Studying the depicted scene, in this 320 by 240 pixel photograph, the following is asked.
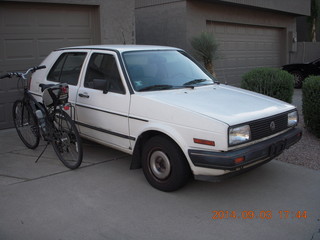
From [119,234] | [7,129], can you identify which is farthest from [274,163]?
[7,129]

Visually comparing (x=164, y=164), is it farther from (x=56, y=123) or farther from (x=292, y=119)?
(x=56, y=123)

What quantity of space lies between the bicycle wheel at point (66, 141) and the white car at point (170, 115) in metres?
0.30

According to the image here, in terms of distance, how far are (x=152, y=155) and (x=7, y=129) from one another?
4456mm

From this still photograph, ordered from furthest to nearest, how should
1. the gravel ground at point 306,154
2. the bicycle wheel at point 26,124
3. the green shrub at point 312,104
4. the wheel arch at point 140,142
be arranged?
the green shrub at point 312,104
the bicycle wheel at point 26,124
the gravel ground at point 306,154
the wheel arch at point 140,142

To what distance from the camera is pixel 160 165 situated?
4438 mm

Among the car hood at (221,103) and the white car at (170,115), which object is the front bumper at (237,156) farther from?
the car hood at (221,103)

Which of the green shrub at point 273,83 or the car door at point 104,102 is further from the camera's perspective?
the green shrub at point 273,83

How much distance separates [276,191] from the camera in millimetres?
4535

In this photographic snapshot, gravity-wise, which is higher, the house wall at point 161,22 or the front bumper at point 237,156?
the house wall at point 161,22

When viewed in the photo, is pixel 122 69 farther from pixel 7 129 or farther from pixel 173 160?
pixel 7 129

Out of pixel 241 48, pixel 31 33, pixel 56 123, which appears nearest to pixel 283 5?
pixel 241 48

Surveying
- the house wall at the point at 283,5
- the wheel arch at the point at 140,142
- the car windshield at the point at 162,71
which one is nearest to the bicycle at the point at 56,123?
the wheel arch at the point at 140,142

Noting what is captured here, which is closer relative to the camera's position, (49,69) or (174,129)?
(174,129)

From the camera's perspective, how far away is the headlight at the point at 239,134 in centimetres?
384
